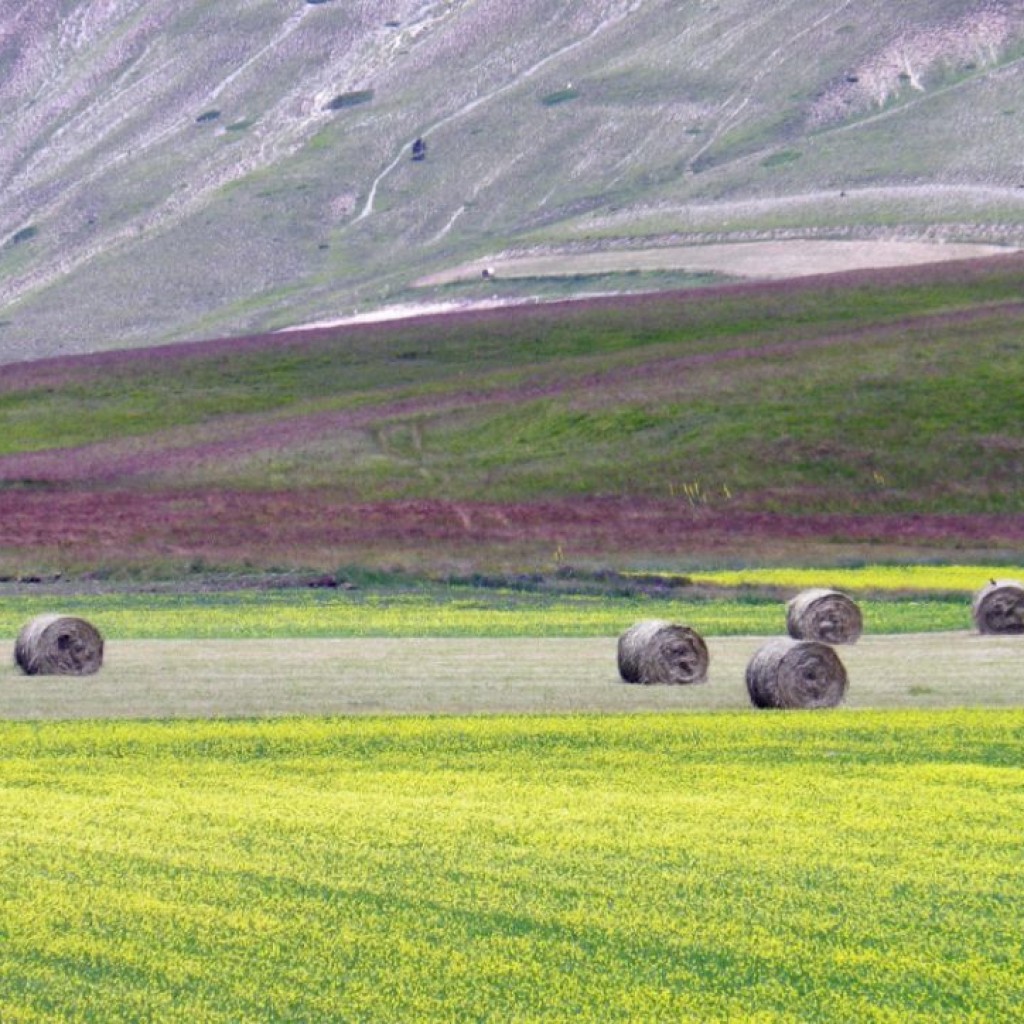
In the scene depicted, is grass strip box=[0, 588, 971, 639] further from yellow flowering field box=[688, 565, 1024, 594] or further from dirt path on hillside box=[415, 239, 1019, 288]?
dirt path on hillside box=[415, 239, 1019, 288]

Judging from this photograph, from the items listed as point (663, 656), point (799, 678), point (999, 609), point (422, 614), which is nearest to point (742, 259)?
point (422, 614)

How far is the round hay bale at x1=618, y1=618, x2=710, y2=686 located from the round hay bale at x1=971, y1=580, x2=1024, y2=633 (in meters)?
9.10

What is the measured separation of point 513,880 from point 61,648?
17.8 m

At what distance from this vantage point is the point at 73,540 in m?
55.0

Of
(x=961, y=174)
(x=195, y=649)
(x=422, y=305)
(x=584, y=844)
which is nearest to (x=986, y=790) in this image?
(x=584, y=844)

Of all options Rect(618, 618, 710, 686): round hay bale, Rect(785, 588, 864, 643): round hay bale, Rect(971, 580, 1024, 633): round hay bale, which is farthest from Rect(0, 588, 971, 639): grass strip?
Rect(618, 618, 710, 686): round hay bale

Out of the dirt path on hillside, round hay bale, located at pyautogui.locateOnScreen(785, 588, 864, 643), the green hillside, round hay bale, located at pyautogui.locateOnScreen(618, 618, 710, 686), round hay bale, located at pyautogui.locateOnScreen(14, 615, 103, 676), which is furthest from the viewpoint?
the dirt path on hillside

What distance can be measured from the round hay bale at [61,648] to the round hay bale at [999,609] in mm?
15743

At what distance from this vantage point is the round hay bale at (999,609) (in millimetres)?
37562

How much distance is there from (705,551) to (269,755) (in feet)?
108

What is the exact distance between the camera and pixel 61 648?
105 ft

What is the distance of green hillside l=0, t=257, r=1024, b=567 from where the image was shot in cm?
5700

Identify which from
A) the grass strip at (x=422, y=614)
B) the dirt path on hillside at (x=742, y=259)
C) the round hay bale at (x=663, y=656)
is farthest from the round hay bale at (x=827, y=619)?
the dirt path on hillside at (x=742, y=259)

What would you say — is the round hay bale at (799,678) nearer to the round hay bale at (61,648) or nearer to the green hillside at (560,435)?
the round hay bale at (61,648)
